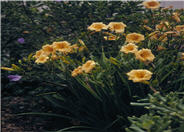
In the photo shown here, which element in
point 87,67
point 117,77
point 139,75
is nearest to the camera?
point 139,75

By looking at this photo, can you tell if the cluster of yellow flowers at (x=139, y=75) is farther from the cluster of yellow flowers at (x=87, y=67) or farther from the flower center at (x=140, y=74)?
the cluster of yellow flowers at (x=87, y=67)

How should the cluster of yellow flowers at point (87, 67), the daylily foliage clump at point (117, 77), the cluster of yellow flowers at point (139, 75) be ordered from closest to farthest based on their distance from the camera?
the cluster of yellow flowers at point (139, 75) < the cluster of yellow flowers at point (87, 67) < the daylily foliage clump at point (117, 77)

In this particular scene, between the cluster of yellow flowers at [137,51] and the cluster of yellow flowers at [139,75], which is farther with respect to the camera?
the cluster of yellow flowers at [137,51]

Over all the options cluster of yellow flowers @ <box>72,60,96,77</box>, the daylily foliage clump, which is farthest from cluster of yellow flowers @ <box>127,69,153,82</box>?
cluster of yellow flowers @ <box>72,60,96,77</box>

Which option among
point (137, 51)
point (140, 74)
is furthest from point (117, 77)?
point (140, 74)

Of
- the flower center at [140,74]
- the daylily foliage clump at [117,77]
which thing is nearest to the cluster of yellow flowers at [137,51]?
the daylily foliage clump at [117,77]

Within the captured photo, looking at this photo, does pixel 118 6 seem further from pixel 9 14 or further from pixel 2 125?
pixel 2 125

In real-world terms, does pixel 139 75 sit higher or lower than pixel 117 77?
higher

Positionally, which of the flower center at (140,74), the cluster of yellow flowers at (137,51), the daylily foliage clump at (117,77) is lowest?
the daylily foliage clump at (117,77)

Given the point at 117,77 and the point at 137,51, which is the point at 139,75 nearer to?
the point at 137,51

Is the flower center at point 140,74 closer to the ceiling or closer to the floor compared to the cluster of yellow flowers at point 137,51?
closer to the floor

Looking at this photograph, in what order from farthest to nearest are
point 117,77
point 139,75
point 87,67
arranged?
1. point 117,77
2. point 87,67
3. point 139,75

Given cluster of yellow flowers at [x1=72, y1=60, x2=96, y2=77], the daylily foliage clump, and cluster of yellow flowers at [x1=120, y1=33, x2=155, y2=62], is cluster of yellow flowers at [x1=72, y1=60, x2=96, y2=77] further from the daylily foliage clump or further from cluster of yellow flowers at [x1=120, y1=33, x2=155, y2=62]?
cluster of yellow flowers at [x1=120, y1=33, x2=155, y2=62]

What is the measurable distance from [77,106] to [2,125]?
0.88 metres
